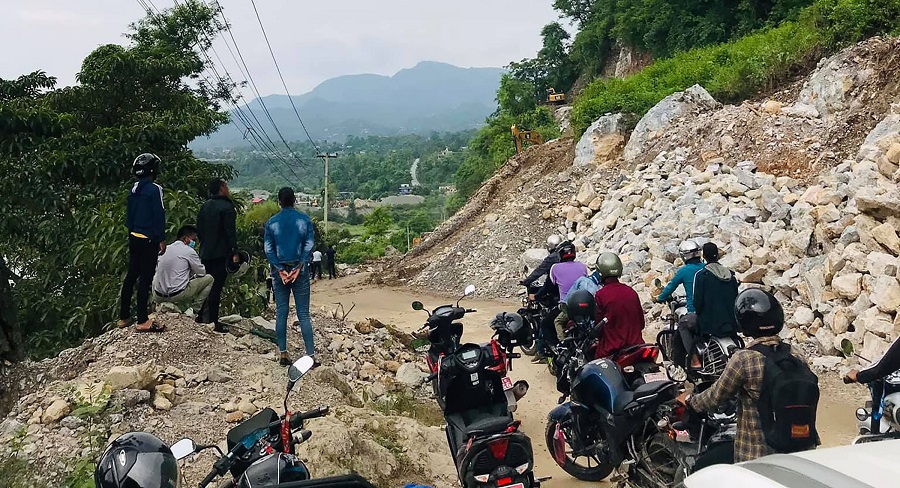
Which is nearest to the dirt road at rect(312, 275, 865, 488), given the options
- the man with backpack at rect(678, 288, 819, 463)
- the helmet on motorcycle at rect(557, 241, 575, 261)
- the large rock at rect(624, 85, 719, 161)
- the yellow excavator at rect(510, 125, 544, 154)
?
the helmet on motorcycle at rect(557, 241, 575, 261)

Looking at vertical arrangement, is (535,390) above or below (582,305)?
below

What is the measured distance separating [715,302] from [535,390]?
98.2 inches

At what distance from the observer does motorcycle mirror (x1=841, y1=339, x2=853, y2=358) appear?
7812 mm

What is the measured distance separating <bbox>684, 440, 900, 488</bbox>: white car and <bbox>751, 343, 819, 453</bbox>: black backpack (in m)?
1.40

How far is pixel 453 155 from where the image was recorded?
108m

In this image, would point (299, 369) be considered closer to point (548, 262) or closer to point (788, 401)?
point (788, 401)

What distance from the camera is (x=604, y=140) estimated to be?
63.6ft

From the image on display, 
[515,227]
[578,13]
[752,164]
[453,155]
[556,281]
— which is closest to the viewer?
[556,281]

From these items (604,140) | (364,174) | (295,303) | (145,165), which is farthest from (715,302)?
(364,174)

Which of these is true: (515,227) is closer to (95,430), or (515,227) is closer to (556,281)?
(556,281)

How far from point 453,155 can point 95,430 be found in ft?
341

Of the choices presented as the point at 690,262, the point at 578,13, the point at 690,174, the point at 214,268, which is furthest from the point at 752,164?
the point at 578,13

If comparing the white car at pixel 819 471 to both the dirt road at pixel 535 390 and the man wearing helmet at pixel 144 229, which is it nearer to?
the dirt road at pixel 535 390

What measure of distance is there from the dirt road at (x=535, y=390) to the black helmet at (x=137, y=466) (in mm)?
3499
